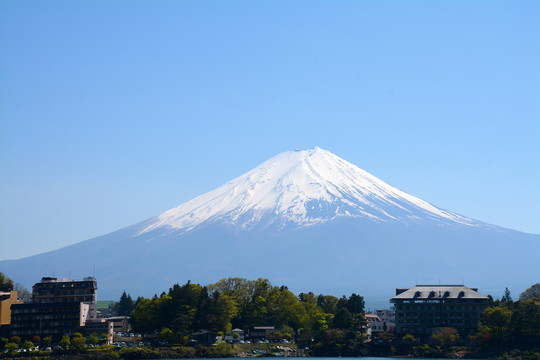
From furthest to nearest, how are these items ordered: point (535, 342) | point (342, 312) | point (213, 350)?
point (342, 312), point (213, 350), point (535, 342)

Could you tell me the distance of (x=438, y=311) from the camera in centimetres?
9638

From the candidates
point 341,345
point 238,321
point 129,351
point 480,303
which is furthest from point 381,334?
point 129,351

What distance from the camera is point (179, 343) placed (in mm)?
92875

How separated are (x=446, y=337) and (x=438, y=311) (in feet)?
21.1

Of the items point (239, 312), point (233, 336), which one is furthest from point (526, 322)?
point (239, 312)

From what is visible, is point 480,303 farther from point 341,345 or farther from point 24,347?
point 24,347

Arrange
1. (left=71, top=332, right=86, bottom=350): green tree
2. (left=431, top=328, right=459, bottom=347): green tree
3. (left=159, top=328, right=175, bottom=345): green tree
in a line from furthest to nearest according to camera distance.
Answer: (left=159, top=328, right=175, bottom=345): green tree
(left=431, top=328, right=459, bottom=347): green tree
(left=71, top=332, right=86, bottom=350): green tree

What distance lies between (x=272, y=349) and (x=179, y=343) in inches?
437

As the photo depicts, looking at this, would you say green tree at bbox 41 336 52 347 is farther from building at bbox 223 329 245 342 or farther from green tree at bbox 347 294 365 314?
green tree at bbox 347 294 365 314

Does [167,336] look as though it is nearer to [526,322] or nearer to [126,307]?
[526,322]

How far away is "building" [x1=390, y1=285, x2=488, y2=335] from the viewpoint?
94812 millimetres

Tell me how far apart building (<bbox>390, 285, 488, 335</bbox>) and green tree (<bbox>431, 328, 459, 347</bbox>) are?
233 centimetres

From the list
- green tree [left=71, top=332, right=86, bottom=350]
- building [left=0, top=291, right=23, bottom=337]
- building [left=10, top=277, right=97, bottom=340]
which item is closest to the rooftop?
green tree [left=71, top=332, right=86, bottom=350]

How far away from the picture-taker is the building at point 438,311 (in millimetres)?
94812
